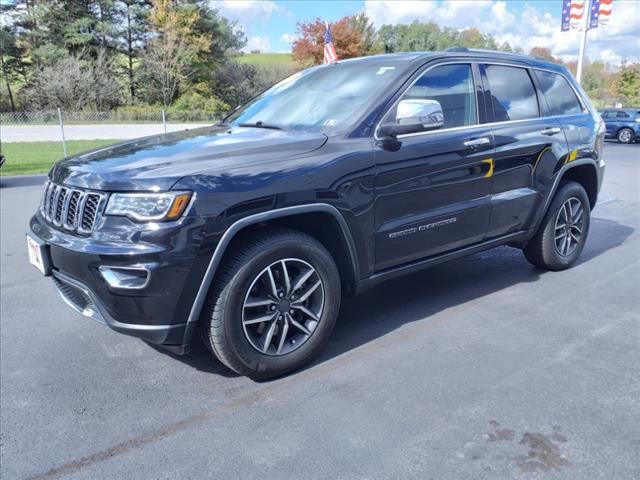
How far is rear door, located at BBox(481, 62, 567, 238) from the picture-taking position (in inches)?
167

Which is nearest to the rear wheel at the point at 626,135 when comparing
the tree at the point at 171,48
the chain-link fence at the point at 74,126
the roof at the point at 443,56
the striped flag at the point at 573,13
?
the striped flag at the point at 573,13

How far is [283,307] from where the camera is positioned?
3182 mm

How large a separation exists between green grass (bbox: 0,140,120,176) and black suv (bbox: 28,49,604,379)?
25.3ft

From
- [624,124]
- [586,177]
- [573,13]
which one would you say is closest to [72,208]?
[586,177]

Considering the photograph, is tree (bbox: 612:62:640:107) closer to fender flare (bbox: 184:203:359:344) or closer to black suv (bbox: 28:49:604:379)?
black suv (bbox: 28:49:604:379)

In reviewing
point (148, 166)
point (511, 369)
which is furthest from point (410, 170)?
point (148, 166)

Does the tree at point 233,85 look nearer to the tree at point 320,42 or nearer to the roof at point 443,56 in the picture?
the tree at point 320,42

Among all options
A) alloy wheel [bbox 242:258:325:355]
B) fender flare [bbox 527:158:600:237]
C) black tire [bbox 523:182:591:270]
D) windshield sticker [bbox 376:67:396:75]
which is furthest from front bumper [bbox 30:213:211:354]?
black tire [bbox 523:182:591:270]

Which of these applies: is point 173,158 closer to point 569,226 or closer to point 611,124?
point 569,226

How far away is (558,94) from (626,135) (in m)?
21.1

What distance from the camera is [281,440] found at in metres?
2.66

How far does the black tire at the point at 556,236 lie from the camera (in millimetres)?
4891

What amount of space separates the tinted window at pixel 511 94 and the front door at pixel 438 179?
0.25 meters

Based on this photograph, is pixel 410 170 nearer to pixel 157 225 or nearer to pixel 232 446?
pixel 157 225
